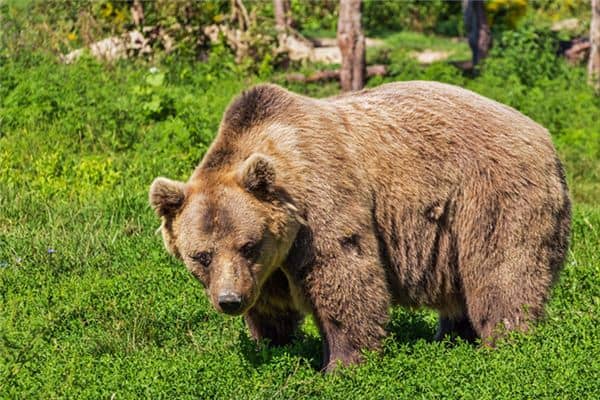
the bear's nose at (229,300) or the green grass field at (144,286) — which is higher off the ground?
the bear's nose at (229,300)

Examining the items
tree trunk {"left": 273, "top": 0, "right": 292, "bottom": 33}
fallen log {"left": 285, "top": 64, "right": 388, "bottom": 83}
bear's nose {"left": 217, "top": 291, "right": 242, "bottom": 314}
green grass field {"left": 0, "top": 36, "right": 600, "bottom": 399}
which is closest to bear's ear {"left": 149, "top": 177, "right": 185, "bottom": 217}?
bear's nose {"left": 217, "top": 291, "right": 242, "bottom": 314}

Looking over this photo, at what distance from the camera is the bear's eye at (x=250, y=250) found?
5980 millimetres

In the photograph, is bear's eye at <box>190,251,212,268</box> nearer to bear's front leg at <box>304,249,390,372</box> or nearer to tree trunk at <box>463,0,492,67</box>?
bear's front leg at <box>304,249,390,372</box>

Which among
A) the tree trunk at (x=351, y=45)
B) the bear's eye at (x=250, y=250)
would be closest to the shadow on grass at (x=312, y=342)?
the bear's eye at (x=250, y=250)

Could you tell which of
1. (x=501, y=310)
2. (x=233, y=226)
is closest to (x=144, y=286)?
(x=233, y=226)

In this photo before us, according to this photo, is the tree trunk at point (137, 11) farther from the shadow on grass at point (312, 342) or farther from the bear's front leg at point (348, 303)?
the bear's front leg at point (348, 303)

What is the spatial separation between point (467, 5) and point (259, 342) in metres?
11.4

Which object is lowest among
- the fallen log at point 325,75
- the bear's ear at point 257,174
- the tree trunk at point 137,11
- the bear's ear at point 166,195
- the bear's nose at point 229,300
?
the fallen log at point 325,75

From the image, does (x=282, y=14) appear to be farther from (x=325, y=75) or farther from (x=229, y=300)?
(x=229, y=300)

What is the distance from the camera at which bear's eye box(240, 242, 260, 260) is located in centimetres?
598

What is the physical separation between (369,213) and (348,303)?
1.74ft

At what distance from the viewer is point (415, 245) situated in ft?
21.9

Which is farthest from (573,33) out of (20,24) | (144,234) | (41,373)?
(41,373)

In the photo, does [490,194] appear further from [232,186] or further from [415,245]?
[232,186]
